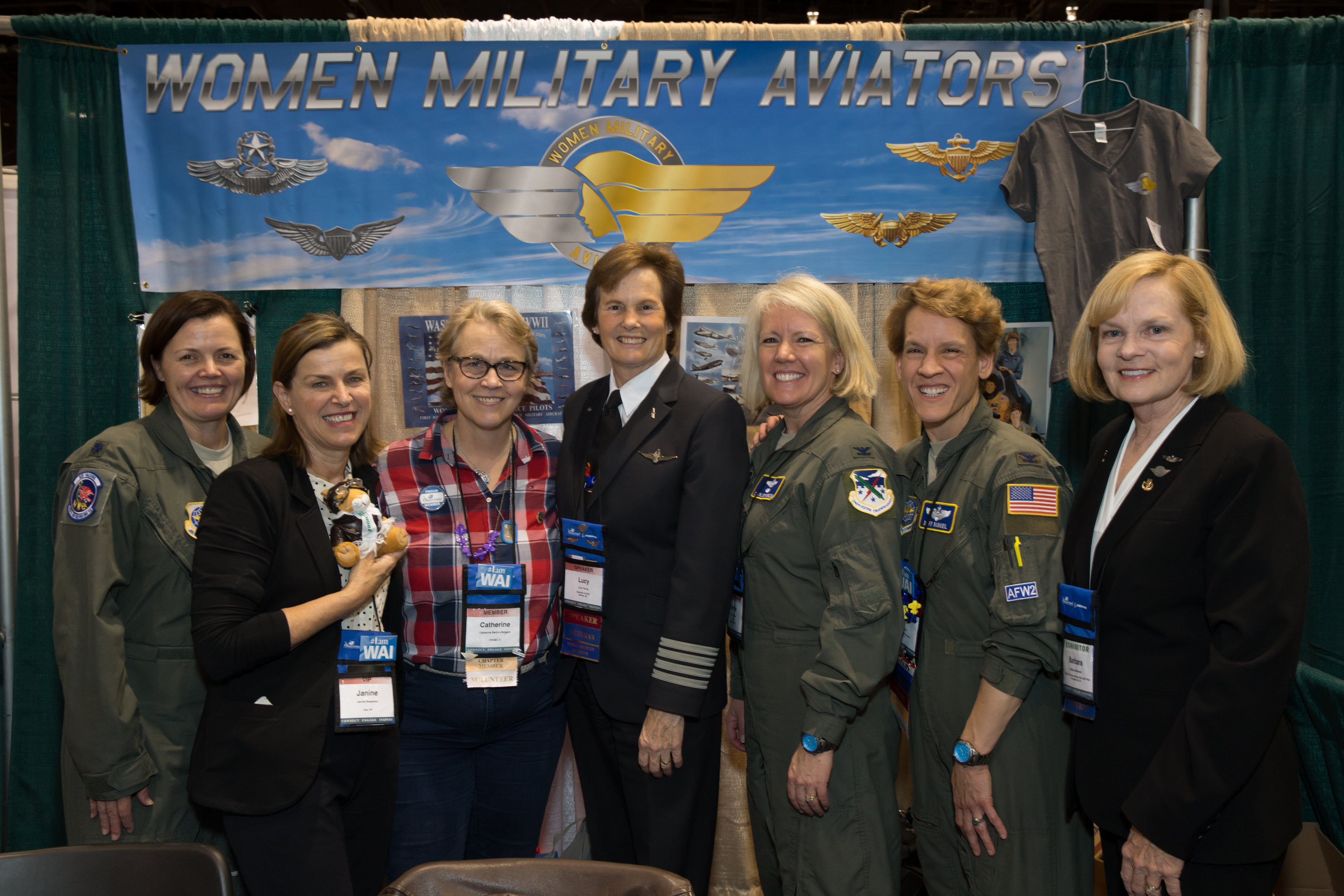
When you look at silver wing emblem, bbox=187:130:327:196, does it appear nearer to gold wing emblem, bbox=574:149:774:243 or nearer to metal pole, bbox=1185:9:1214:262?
gold wing emblem, bbox=574:149:774:243

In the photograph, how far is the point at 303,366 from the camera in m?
2.05

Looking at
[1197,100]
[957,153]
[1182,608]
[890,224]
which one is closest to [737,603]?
[1182,608]

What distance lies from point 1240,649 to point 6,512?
3974mm

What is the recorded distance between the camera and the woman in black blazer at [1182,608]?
1.54 metres

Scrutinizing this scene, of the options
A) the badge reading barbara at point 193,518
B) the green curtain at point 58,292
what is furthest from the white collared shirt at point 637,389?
the green curtain at point 58,292

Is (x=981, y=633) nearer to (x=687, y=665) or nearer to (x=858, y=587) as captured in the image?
(x=858, y=587)

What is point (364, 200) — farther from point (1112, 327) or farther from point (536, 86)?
point (1112, 327)

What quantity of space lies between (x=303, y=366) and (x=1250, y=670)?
7.27ft

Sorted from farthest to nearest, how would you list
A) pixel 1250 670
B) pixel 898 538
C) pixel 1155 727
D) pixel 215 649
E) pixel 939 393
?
pixel 939 393 < pixel 898 538 < pixel 215 649 < pixel 1155 727 < pixel 1250 670

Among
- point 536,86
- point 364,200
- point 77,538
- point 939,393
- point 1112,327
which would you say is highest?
point 536,86

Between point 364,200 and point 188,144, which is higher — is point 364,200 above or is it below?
below

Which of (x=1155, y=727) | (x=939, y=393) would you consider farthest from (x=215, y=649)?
(x=1155, y=727)

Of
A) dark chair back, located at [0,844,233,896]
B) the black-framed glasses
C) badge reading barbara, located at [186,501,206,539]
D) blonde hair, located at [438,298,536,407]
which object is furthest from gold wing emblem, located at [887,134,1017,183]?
dark chair back, located at [0,844,233,896]

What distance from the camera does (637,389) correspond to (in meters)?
2.24
